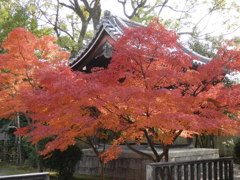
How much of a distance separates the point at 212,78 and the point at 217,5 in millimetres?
18807

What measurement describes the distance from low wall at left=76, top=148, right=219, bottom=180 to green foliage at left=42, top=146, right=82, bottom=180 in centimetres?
157

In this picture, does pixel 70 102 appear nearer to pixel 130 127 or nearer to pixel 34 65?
pixel 130 127

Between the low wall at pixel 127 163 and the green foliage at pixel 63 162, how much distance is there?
157cm

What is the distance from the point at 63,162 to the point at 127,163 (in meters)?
2.22

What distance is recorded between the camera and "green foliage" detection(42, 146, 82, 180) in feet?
33.0

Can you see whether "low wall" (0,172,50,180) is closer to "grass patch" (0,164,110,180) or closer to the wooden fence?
the wooden fence

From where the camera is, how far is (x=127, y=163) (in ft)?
34.8

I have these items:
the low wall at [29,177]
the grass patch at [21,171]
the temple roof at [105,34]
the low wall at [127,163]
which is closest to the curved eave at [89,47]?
the temple roof at [105,34]

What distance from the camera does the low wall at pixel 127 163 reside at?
33.3 feet

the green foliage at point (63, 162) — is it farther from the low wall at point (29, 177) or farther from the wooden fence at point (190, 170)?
the low wall at point (29, 177)

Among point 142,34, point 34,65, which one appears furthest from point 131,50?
point 34,65

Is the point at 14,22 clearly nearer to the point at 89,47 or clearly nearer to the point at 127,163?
the point at 89,47

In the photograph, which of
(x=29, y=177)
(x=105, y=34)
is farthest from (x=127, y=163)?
(x=29, y=177)


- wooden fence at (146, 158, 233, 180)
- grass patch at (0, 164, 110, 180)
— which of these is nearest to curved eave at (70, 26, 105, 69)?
grass patch at (0, 164, 110, 180)
